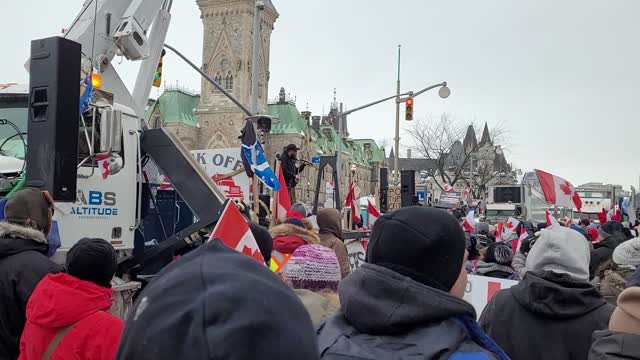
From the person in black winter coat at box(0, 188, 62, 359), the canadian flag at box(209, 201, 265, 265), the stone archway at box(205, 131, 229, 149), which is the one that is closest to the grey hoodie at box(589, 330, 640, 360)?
the canadian flag at box(209, 201, 265, 265)

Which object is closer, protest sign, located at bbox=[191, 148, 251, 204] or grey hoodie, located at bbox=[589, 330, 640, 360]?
grey hoodie, located at bbox=[589, 330, 640, 360]

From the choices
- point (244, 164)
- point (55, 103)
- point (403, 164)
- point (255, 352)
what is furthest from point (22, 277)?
point (403, 164)

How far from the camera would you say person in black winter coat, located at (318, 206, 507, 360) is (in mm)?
2002

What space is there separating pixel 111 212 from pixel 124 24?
319 cm

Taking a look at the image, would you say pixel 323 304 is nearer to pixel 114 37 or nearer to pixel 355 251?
pixel 114 37

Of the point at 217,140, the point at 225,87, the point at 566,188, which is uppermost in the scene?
the point at 225,87

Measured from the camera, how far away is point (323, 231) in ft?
21.9

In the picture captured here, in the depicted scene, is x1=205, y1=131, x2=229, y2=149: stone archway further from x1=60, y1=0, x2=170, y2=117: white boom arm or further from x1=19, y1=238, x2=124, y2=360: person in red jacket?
x1=19, y1=238, x2=124, y2=360: person in red jacket

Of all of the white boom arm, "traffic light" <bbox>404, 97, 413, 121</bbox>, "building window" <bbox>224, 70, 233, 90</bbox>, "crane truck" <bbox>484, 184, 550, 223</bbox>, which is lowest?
"crane truck" <bbox>484, 184, 550, 223</bbox>

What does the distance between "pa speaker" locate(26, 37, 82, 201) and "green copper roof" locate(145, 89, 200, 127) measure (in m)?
82.0

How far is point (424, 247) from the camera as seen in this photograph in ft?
7.16

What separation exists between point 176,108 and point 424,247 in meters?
86.9

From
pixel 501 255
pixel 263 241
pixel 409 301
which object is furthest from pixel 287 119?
pixel 409 301

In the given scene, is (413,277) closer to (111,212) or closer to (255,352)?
(255,352)
